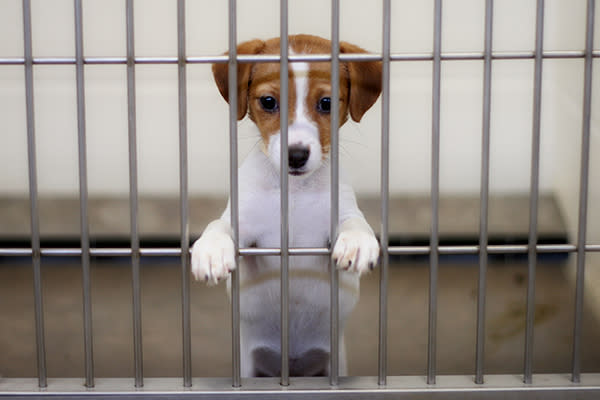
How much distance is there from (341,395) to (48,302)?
152 cm

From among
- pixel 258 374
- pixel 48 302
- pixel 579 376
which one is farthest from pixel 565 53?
pixel 48 302

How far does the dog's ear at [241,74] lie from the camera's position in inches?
50.8

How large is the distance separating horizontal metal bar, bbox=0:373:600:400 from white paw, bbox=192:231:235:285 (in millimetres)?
168

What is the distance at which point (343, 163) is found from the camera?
199 centimetres

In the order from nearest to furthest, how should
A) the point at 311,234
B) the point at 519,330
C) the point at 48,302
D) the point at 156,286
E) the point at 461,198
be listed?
1. the point at 311,234
2. the point at 519,330
3. the point at 48,302
4. the point at 156,286
5. the point at 461,198

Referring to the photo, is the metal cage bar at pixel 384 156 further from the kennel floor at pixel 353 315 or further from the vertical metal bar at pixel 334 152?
the kennel floor at pixel 353 315

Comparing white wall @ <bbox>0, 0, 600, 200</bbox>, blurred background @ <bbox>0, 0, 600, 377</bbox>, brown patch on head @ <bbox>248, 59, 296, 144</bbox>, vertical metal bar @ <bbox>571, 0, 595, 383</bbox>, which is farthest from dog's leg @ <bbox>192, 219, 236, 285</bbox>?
white wall @ <bbox>0, 0, 600, 200</bbox>

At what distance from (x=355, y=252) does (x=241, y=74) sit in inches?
17.1

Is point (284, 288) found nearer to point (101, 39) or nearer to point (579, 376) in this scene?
point (579, 376)

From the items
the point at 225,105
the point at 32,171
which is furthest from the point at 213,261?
the point at 225,105

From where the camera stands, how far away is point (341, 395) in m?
1.07

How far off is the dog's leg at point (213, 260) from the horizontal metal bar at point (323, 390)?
6.6 inches

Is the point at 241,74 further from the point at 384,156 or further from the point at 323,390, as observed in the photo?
the point at 323,390

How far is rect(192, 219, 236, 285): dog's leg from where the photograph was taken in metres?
1.07
